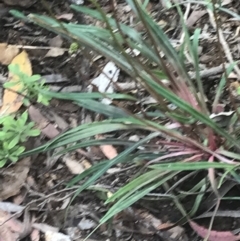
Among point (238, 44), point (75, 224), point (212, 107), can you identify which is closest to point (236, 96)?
point (212, 107)

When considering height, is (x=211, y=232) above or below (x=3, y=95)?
below

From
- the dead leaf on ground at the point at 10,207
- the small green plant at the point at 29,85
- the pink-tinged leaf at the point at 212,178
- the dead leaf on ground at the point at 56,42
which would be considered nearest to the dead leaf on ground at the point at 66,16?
the dead leaf on ground at the point at 56,42

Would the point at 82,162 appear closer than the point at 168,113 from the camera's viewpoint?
No

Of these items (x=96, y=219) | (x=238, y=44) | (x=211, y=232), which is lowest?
(x=211, y=232)

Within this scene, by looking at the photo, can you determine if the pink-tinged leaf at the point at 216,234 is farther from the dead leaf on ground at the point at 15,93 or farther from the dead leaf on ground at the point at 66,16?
the dead leaf on ground at the point at 66,16

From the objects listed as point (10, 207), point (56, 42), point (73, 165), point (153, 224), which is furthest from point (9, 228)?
point (56, 42)

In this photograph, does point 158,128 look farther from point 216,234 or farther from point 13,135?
point 13,135

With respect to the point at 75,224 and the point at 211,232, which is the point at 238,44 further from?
the point at 75,224
